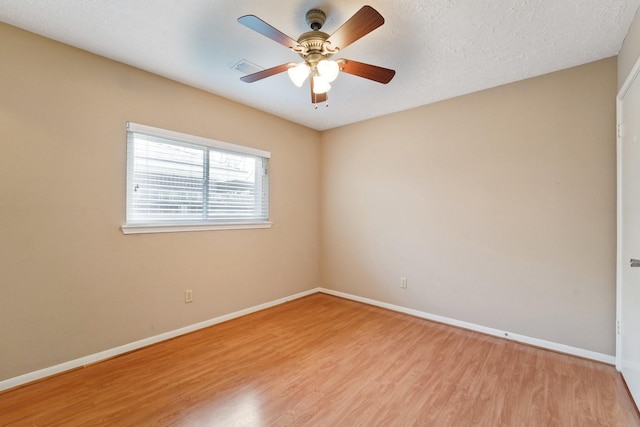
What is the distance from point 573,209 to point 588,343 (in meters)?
1.12

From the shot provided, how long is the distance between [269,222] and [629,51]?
344 cm

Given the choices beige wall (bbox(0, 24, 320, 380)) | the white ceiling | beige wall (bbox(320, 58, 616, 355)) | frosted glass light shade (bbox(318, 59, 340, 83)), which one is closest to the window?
beige wall (bbox(0, 24, 320, 380))

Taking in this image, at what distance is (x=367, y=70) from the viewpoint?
6.14ft

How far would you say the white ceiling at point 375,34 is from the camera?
5.65 ft

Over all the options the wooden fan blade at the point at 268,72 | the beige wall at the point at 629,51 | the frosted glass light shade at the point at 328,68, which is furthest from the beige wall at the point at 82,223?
the beige wall at the point at 629,51

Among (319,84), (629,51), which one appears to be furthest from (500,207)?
(319,84)

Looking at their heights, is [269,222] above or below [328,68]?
below

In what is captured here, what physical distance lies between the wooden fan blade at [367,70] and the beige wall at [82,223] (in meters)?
1.75

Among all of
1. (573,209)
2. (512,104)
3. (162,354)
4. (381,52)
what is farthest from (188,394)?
(512,104)

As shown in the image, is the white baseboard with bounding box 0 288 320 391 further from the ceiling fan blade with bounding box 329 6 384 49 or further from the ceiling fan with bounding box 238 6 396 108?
the ceiling fan blade with bounding box 329 6 384 49

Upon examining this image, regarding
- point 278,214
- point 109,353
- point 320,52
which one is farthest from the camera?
point 278,214

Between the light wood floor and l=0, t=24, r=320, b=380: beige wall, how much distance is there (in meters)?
0.30

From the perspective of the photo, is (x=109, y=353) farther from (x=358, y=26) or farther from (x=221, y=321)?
(x=358, y=26)

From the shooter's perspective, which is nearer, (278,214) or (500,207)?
(500,207)
